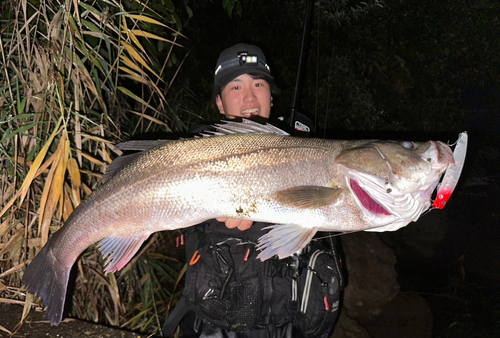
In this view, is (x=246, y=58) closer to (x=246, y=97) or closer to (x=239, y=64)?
(x=239, y=64)

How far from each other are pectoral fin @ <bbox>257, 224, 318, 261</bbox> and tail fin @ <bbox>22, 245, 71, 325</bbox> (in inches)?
48.6

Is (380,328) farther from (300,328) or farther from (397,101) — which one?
(397,101)

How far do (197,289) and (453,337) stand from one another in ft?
14.4

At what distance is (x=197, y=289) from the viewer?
7.29 feet

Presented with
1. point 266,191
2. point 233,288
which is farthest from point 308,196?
point 233,288

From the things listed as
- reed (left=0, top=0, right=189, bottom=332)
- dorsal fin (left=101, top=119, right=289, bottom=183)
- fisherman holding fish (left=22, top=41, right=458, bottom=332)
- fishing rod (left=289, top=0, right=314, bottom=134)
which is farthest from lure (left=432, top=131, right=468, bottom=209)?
reed (left=0, top=0, right=189, bottom=332)

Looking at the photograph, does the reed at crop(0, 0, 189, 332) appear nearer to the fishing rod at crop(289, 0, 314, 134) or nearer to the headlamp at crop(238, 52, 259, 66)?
the headlamp at crop(238, 52, 259, 66)

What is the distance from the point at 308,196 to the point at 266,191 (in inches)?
9.6

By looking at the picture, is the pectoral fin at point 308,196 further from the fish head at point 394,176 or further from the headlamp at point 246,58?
the headlamp at point 246,58

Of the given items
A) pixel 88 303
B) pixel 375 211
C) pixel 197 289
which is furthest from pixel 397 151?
pixel 88 303

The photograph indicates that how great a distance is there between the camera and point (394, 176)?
1740 mm

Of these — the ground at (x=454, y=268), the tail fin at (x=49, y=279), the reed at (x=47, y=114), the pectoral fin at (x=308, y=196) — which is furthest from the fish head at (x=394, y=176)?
the ground at (x=454, y=268)

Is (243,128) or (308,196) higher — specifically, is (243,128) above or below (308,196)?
above

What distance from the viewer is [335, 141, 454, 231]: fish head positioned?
1725mm
